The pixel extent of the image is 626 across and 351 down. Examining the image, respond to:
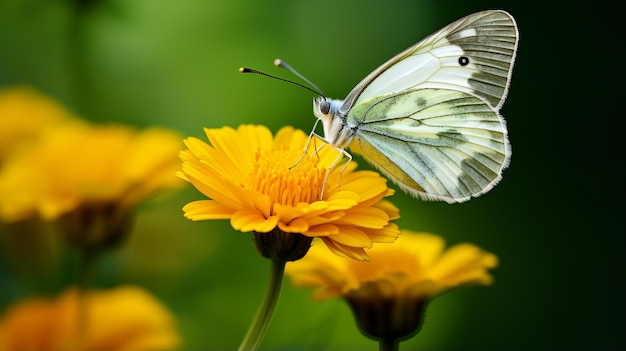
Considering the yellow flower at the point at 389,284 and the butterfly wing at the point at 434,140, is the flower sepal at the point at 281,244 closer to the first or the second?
the yellow flower at the point at 389,284

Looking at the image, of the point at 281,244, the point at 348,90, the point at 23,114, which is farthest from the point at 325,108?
the point at 348,90

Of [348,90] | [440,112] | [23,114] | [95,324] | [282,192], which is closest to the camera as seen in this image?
[282,192]

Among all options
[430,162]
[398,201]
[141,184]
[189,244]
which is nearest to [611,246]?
[398,201]

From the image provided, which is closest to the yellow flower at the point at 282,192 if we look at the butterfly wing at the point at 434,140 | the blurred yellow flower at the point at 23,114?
Result: the butterfly wing at the point at 434,140

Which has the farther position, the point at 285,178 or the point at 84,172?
the point at 84,172

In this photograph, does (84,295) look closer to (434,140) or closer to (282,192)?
(282,192)

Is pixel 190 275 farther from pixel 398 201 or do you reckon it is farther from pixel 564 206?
pixel 564 206
